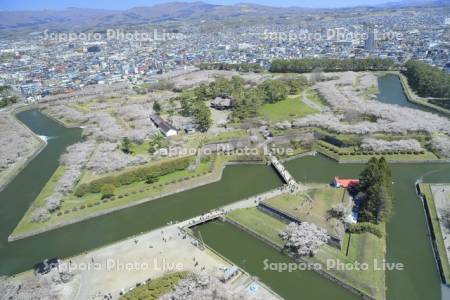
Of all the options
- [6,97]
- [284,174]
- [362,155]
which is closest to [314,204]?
[284,174]

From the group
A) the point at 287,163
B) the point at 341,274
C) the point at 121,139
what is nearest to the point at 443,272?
the point at 341,274

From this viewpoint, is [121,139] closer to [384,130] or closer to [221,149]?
[221,149]

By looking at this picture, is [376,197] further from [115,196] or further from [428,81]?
[428,81]

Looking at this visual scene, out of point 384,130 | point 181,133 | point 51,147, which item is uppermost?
point 384,130

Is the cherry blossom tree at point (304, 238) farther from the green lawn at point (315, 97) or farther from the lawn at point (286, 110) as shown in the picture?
the green lawn at point (315, 97)

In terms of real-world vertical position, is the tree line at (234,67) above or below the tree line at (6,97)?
above

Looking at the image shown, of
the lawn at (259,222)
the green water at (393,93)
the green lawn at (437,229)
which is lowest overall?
the lawn at (259,222)

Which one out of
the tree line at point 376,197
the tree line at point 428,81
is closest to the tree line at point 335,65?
the tree line at point 428,81
